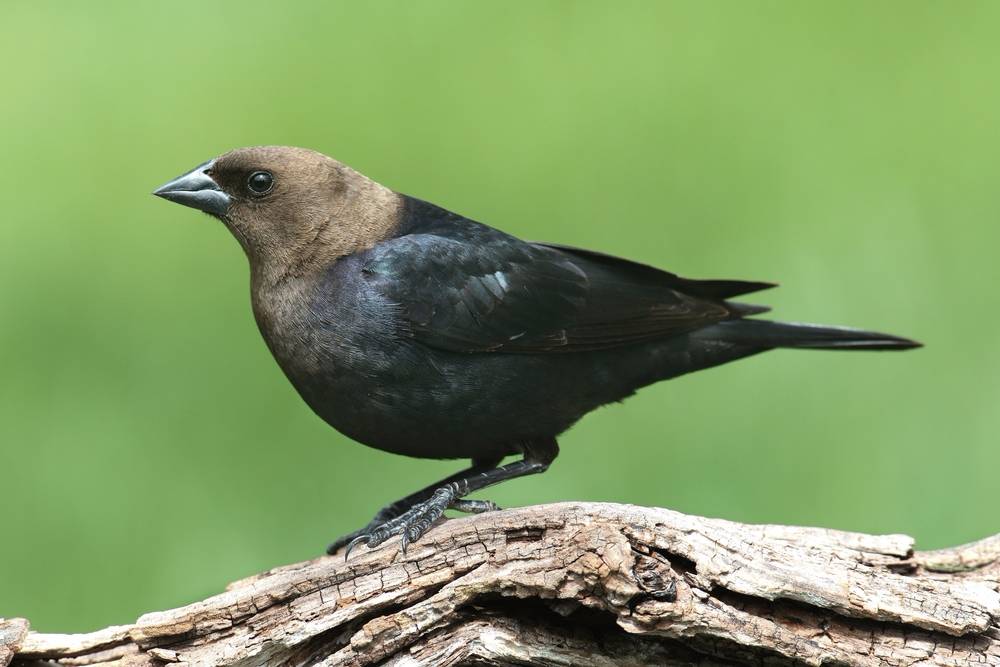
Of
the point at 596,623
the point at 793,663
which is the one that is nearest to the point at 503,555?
the point at 596,623

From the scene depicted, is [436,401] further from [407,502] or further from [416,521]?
[407,502]

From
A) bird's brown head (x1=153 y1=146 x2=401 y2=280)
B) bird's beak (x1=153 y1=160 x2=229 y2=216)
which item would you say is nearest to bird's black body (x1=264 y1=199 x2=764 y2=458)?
bird's brown head (x1=153 y1=146 x2=401 y2=280)

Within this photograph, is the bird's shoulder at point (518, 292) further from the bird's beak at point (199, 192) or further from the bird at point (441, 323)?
the bird's beak at point (199, 192)

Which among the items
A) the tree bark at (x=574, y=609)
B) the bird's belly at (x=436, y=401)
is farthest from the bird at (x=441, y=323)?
the tree bark at (x=574, y=609)

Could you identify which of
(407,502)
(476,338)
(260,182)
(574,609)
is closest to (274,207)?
(260,182)

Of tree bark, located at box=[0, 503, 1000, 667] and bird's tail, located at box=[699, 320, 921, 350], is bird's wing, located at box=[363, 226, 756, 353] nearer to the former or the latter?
bird's tail, located at box=[699, 320, 921, 350]

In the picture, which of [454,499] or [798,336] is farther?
[798,336]

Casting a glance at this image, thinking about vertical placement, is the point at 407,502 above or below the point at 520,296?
below
